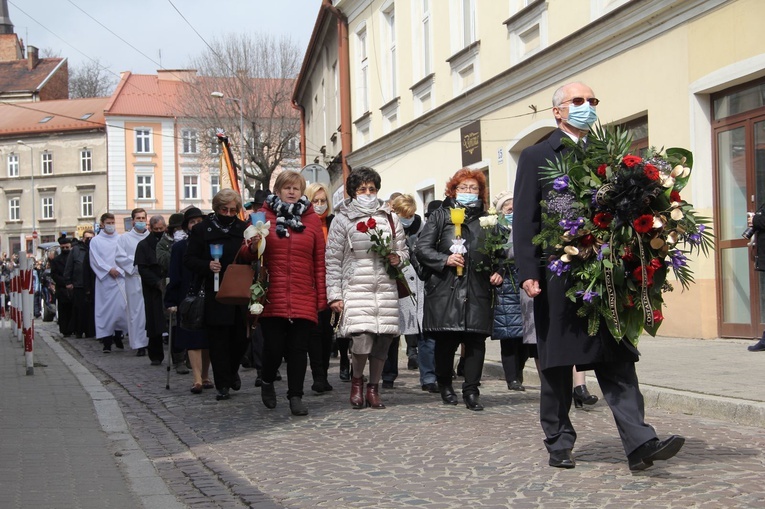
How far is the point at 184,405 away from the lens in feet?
30.2

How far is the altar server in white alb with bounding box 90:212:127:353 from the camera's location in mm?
15688

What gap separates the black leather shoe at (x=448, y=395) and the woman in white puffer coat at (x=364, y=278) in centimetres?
55

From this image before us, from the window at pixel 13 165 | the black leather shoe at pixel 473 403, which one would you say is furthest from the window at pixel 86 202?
the black leather shoe at pixel 473 403

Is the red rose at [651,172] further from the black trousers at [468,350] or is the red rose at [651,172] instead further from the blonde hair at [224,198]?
the blonde hair at [224,198]

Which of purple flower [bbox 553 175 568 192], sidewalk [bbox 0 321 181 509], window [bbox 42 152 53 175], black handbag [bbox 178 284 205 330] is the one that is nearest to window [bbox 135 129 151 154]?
window [bbox 42 152 53 175]

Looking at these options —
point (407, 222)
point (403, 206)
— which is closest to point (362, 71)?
point (407, 222)

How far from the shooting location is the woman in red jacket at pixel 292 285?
27.3 ft

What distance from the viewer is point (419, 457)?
628 centimetres

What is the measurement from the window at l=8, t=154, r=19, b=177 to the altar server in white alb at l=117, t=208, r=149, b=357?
71.2 metres

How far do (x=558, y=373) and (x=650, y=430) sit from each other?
0.59m

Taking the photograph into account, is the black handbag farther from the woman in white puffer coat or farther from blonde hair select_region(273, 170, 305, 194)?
the woman in white puffer coat

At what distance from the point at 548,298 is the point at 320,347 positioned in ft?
13.4

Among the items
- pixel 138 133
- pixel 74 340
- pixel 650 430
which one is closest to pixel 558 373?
pixel 650 430

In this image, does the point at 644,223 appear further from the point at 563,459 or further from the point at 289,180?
the point at 289,180
